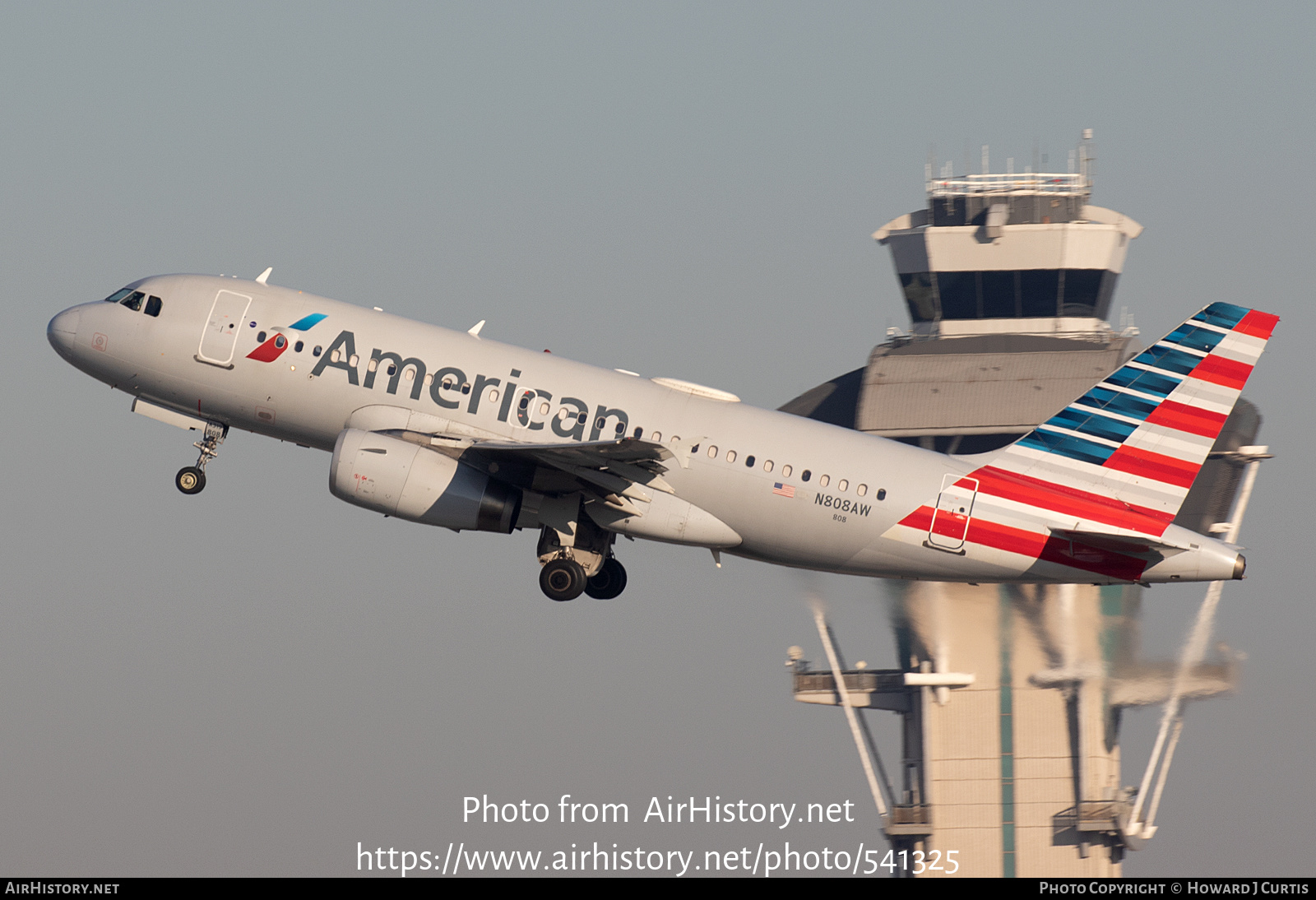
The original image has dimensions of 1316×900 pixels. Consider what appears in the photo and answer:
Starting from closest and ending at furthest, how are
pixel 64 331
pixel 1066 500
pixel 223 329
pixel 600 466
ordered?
pixel 600 466, pixel 1066 500, pixel 223 329, pixel 64 331

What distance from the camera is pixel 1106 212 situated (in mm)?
66438

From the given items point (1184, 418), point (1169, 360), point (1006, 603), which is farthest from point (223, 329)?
point (1006, 603)

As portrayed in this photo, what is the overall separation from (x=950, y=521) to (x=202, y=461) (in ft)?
56.1

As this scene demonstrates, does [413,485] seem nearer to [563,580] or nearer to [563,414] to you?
[563,414]

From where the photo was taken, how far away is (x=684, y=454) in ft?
113

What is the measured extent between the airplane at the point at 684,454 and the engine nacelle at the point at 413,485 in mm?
43

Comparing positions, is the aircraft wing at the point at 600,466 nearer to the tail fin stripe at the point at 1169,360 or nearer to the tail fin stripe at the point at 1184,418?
the tail fin stripe at the point at 1184,418

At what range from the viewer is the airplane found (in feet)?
112

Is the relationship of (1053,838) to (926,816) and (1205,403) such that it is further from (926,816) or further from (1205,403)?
(1205,403)

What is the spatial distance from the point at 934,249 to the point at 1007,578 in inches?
1302

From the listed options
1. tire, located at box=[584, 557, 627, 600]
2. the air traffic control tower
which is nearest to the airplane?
tire, located at box=[584, 557, 627, 600]

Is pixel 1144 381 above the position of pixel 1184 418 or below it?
above

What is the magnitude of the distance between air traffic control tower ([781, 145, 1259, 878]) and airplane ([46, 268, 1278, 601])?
16.2 metres

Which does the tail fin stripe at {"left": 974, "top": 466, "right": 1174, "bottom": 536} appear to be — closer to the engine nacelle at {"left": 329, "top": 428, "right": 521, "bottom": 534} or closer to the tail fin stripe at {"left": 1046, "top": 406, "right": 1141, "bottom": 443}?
the tail fin stripe at {"left": 1046, "top": 406, "right": 1141, "bottom": 443}
